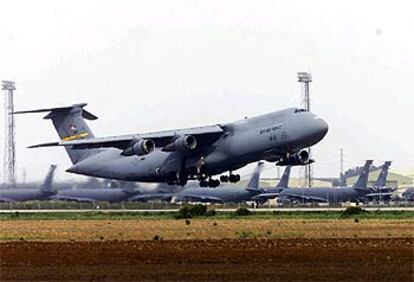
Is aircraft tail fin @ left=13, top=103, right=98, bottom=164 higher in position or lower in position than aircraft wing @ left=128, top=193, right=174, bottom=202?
higher

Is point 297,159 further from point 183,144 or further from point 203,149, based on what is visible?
point 183,144

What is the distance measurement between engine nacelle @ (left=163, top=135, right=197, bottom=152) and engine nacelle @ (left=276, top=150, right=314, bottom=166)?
452 centimetres

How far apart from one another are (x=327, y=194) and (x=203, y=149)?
4184 centimetres

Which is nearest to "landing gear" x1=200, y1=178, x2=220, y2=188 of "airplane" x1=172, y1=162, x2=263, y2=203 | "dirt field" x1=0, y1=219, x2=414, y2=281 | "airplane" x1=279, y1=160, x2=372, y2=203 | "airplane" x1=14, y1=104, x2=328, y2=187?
"airplane" x1=14, y1=104, x2=328, y2=187

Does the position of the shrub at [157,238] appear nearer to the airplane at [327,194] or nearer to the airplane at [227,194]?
the airplane at [227,194]

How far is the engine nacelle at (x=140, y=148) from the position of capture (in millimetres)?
52844

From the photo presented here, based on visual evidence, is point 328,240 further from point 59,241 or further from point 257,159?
point 257,159

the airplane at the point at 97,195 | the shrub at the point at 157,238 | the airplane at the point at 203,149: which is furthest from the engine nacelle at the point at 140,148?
the shrub at the point at 157,238

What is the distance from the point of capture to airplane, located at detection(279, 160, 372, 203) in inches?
3664

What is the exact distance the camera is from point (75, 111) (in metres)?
62.1

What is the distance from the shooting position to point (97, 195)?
7438cm

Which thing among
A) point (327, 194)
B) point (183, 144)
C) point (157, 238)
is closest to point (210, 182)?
point (183, 144)

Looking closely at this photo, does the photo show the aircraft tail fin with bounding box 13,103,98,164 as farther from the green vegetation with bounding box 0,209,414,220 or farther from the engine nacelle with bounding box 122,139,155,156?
the engine nacelle with bounding box 122,139,155,156

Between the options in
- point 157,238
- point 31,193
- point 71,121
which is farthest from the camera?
point 31,193
